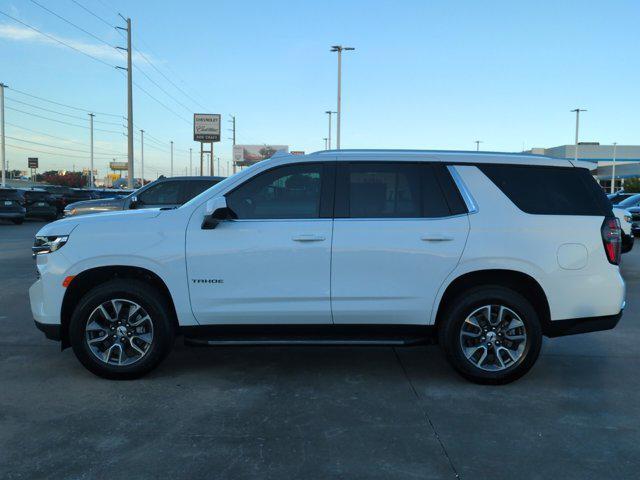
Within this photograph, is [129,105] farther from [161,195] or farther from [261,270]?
[261,270]

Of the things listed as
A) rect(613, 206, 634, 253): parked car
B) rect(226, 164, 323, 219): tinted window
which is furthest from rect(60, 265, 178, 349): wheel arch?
rect(613, 206, 634, 253): parked car

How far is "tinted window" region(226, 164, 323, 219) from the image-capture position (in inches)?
190

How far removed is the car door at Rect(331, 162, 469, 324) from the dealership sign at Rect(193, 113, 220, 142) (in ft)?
217

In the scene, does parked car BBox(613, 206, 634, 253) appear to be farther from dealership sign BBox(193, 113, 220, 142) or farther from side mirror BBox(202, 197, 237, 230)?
dealership sign BBox(193, 113, 220, 142)

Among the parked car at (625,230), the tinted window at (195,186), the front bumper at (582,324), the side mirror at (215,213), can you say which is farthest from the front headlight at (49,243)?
the parked car at (625,230)

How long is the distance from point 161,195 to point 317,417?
10.3m

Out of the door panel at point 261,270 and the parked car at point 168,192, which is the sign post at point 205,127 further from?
the door panel at point 261,270

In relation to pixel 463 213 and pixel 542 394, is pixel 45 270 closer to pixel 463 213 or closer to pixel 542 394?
pixel 463 213

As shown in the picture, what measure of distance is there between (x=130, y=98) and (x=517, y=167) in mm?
32653

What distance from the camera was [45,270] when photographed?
478cm

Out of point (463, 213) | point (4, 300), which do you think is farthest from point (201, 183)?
point (463, 213)

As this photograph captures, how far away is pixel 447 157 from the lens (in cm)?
496

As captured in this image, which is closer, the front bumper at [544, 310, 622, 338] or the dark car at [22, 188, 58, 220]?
the front bumper at [544, 310, 622, 338]

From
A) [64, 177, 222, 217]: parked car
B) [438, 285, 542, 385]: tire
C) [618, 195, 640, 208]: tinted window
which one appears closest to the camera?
[438, 285, 542, 385]: tire
